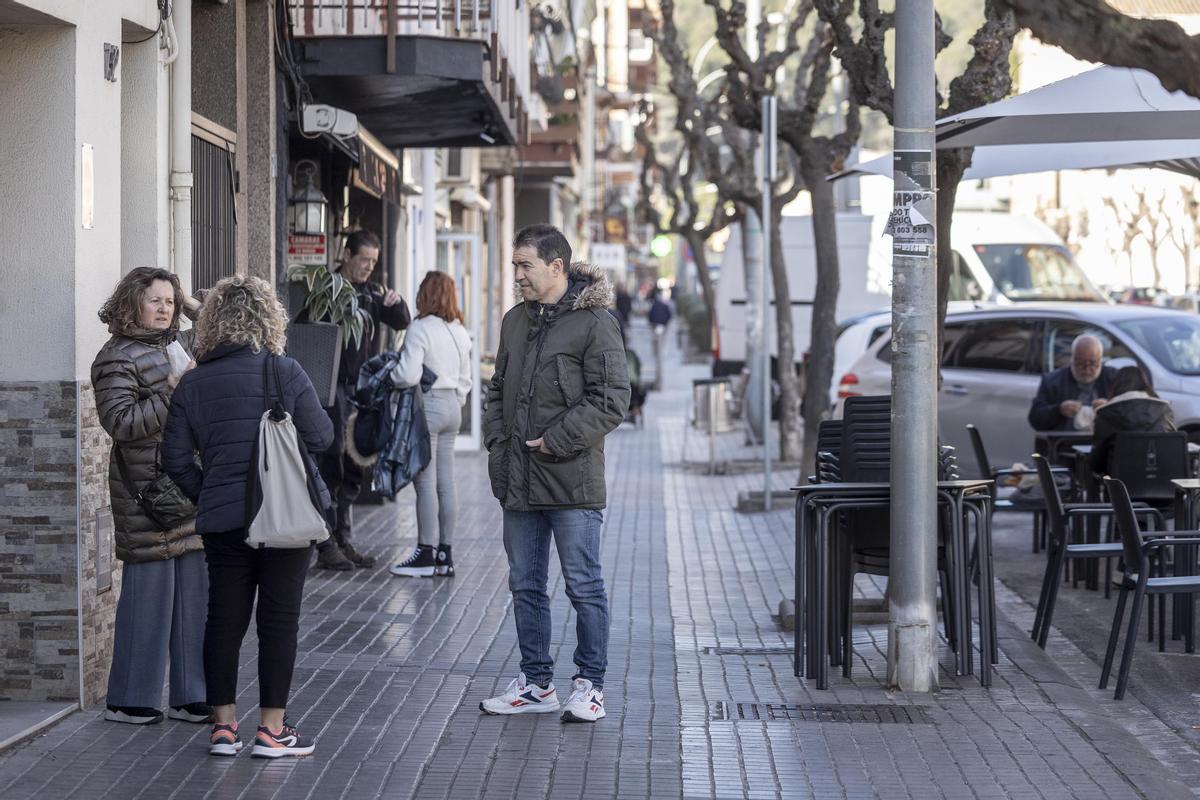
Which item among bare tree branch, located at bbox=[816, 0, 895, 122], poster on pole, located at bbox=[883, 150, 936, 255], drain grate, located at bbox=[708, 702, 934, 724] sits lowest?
drain grate, located at bbox=[708, 702, 934, 724]

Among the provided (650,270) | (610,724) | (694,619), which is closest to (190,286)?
(694,619)

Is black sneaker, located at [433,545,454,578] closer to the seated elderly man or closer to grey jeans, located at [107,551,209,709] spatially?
grey jeans, located at [107,551,209,709]

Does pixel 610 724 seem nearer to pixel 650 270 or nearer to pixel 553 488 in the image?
pixel 553 488

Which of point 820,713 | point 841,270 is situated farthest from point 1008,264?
point 820,713

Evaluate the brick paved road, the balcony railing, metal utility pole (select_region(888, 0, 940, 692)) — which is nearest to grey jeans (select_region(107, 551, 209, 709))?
the brick paved road

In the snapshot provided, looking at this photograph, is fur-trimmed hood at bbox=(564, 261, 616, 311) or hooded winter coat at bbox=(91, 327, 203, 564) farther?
fur-trimmed hood at bbox=(564, 261, 616, 311)

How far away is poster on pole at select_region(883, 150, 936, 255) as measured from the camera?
24.6 feet

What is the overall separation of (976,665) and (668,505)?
24.5 ft

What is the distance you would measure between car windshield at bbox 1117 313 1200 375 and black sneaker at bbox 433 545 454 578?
5855 mm

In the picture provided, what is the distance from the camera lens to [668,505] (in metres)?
15.5

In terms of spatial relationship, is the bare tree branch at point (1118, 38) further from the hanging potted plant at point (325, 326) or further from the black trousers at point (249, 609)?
the hanging potted plant at point (325, 326)

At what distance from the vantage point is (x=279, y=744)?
6.32 m

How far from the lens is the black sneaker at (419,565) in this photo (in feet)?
35.7

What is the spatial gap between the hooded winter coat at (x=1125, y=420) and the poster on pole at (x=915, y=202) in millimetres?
3192
